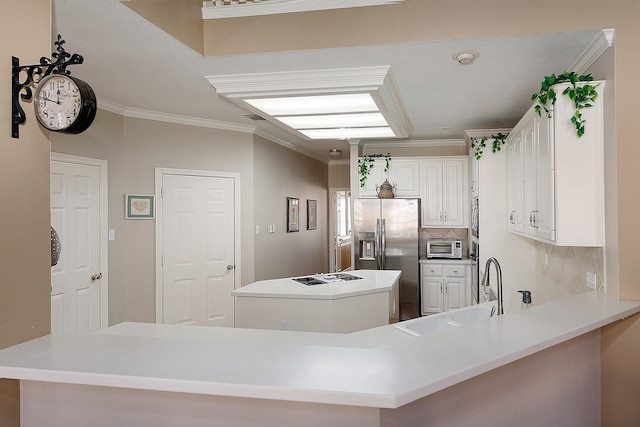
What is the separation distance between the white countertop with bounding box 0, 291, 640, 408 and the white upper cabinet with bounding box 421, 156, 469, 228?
13.1ft

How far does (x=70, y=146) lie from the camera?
360 cm

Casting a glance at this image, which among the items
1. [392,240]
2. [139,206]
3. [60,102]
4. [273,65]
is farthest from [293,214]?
[60,102]

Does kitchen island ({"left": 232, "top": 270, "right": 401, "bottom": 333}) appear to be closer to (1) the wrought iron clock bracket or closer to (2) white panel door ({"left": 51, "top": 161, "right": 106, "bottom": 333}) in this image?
(2) white panel door ({"left": 51, "top": 161, "right": 106, "bottom": 333})

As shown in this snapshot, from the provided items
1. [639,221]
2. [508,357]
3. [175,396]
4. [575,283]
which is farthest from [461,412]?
[575,283]

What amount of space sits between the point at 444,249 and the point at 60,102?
4997 millimetres

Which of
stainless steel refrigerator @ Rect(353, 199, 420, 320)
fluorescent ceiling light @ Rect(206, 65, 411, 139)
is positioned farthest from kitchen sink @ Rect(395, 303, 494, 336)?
stainless steel refrigerator @ Rect(353, 199, 420, 320)

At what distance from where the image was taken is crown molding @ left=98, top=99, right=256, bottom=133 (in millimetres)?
4039

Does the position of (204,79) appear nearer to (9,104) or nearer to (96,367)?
(9,104)

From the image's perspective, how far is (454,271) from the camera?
552cm

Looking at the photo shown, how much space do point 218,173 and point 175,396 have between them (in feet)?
12.1

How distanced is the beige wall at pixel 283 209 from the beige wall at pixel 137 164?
64cm

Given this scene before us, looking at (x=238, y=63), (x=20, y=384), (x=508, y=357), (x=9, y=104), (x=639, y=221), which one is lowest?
(x=20, y=384)

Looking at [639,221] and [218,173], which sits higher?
[218,173]

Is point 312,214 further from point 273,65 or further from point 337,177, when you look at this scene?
point 273,65
